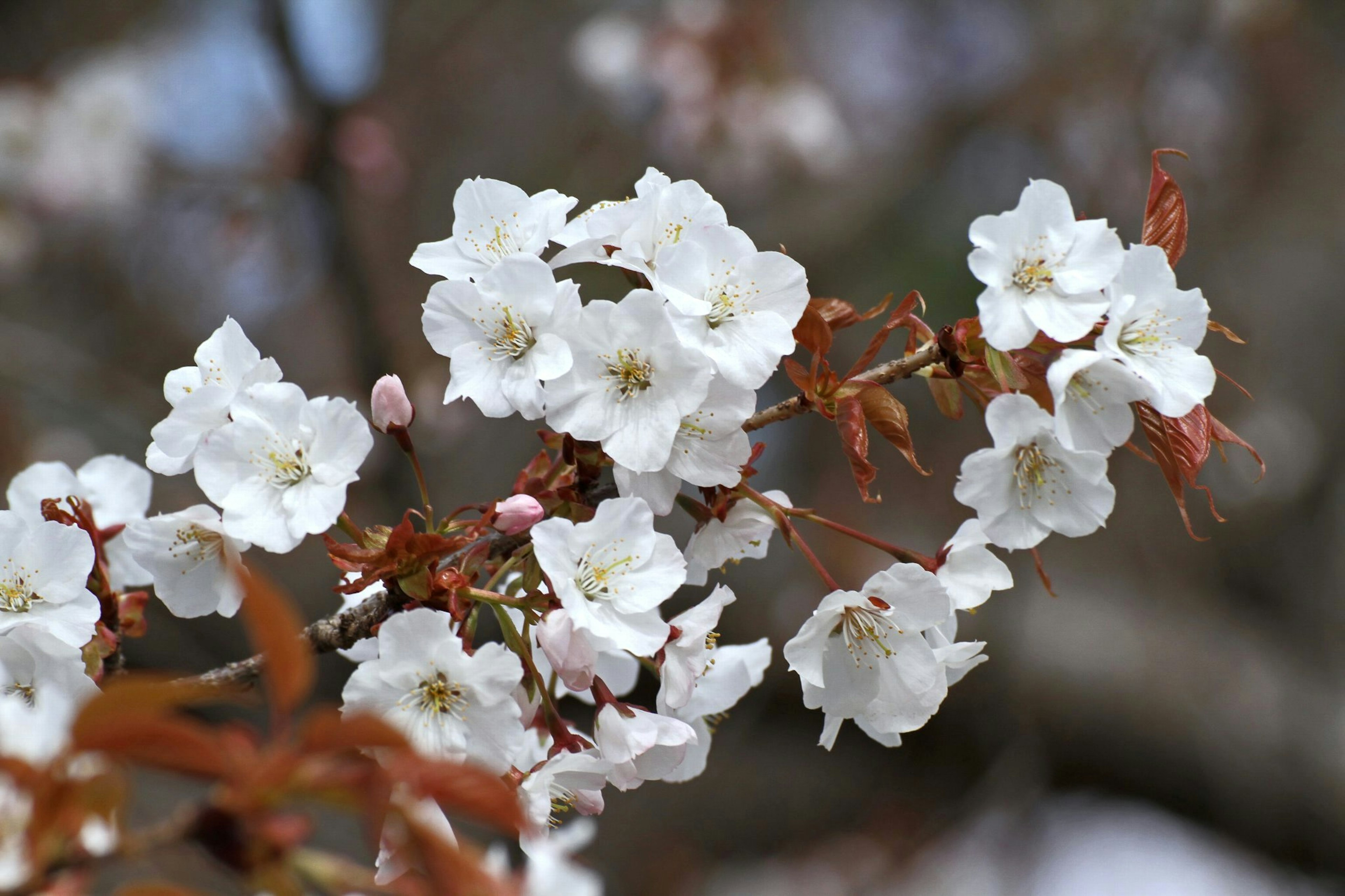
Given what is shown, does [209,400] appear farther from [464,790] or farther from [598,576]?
[464,790]

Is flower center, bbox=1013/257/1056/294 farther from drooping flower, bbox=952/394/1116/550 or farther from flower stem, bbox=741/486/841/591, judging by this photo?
flower stem, bbox=741/486/841/591

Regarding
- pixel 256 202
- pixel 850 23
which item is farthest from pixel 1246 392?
pixel 850 23

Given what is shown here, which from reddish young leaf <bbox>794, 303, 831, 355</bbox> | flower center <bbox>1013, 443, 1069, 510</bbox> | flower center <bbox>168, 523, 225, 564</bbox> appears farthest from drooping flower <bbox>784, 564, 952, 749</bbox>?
flower center <bbox>168, 523, 225, 564</bbox>

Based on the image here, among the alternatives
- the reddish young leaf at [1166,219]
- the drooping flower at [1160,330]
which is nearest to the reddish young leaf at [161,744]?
the drooping flower at [1160,330]

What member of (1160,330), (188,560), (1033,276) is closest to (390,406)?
(188,560)

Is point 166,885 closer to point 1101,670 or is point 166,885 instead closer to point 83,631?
point 83,631

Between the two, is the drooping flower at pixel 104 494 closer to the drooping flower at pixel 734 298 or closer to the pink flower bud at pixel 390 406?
the pink flower bud at pixel 390 406
